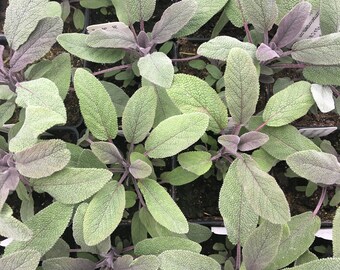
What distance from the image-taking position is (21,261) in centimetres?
68

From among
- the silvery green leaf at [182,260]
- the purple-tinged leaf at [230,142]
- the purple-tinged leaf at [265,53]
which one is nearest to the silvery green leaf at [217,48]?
the purple-tinged leaf at [265,53]

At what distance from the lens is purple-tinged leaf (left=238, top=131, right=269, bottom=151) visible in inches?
31.3

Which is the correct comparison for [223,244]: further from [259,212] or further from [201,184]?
[259,212]

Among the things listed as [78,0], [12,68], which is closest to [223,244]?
[12,68]

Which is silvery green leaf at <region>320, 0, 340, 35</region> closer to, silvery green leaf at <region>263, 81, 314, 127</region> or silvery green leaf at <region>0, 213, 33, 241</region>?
silvery green leaf at <region>263, 81, 314, 127</region>

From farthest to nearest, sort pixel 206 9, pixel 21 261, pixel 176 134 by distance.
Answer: pixel 206 9 < pixel 176 134 < pixel 21 261

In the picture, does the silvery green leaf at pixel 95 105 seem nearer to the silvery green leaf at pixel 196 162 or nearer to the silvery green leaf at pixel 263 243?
the silvery green leaf at pixel 196 162

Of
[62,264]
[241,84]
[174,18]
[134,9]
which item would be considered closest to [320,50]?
[241,84]

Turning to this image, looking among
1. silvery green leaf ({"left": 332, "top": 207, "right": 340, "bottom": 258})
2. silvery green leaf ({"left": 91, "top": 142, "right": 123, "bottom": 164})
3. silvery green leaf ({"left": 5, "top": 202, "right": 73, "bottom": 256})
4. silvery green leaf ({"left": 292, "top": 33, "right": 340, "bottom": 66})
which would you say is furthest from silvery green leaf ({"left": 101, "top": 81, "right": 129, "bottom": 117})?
silvery green leaf ({"left": 332, "top": 207, "right": 340, "bottom": 258})

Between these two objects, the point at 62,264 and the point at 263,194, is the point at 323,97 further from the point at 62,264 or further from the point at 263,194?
the point at 62,264

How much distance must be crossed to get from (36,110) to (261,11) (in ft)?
1.59

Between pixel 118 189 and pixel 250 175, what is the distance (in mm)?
249

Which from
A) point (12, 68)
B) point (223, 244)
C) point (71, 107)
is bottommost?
point (223, 244)

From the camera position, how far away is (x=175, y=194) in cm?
105
